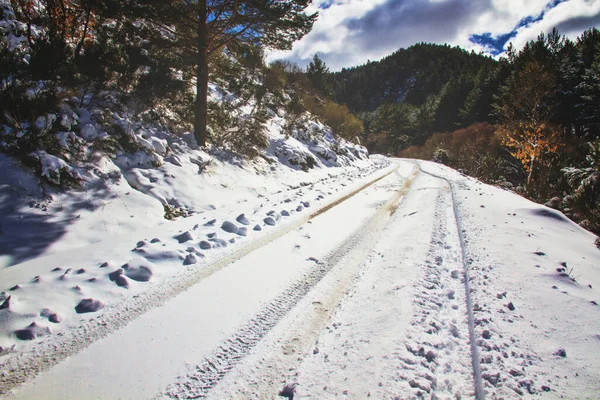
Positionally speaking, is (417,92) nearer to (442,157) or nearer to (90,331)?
(442,157)

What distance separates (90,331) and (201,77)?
26.7 ft

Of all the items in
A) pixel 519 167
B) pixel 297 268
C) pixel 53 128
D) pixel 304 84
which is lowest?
pixel 297 268

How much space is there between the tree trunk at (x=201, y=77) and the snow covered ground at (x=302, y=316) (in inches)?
198

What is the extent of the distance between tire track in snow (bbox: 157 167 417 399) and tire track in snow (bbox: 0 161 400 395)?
0.94m

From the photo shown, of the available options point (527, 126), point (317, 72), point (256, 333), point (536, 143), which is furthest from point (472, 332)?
point (317, 72)

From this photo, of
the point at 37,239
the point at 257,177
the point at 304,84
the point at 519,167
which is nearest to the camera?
the point at 37,239

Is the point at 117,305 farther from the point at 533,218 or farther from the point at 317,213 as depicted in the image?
the point at 533,218

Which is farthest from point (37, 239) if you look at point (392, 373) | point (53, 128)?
point (392, 373)

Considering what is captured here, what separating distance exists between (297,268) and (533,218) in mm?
5501

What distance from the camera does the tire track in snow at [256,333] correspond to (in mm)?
1822

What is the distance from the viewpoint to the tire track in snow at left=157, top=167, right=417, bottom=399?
1822 mm

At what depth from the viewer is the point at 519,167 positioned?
20938 millimetres

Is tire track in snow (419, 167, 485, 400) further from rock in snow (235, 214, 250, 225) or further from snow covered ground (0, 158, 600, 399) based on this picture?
rock in snow (235, 214, 250, 225)

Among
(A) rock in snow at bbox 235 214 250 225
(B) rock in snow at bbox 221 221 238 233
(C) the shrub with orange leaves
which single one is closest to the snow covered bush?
(C) the shrub with orange leaves
